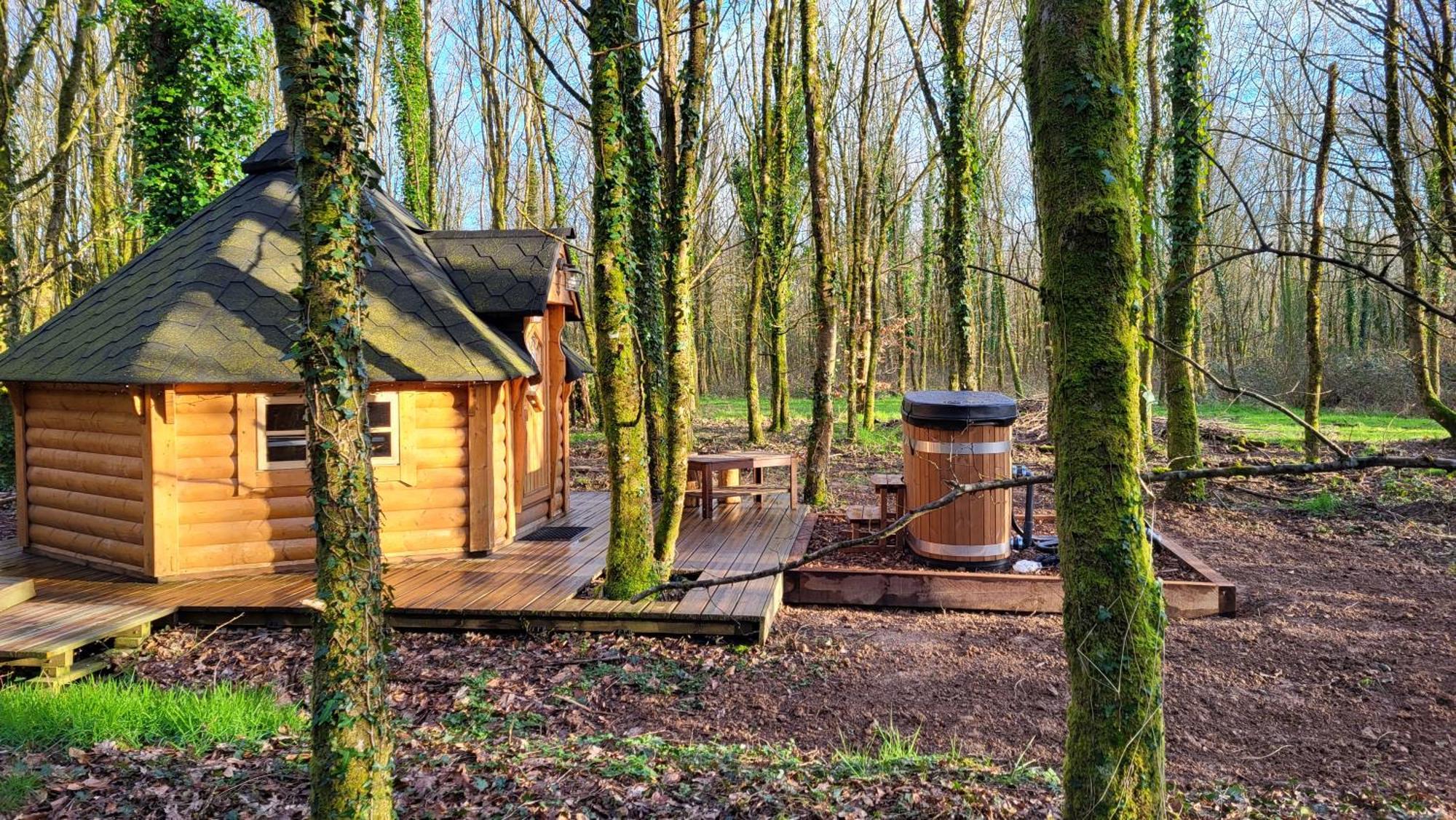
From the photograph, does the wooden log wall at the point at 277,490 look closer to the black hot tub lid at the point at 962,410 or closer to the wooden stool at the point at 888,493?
the wooden stool at the point at 888,493

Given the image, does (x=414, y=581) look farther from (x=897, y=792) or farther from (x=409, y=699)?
(x=897, y=792)

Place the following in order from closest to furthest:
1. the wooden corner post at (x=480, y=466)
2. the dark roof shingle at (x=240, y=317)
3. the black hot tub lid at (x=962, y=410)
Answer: the black hot tub lid at (x=962, y=410) < the dark roof shingle at (x=240, y=317) < the wooden corner post at (x=480, y=466)

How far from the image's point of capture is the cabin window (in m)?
7.68

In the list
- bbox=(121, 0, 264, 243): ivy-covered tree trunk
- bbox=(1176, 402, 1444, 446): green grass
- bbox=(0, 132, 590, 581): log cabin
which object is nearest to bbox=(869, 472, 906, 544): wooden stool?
bbox=(0, 132, 590, 581): log cabin

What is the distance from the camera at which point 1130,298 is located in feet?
7.06

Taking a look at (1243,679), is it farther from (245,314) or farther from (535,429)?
(245,314)

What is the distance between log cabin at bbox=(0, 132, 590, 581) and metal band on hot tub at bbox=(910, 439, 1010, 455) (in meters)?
4.32

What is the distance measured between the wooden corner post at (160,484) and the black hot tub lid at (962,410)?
268 inches

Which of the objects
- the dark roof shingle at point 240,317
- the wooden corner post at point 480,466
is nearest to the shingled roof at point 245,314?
the dark roof shingle at point 240,317

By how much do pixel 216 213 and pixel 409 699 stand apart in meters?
6.76

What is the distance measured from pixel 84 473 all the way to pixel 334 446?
7.06 meters

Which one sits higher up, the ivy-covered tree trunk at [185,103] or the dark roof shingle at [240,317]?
the ivy-covered tree trunk at [185,103]

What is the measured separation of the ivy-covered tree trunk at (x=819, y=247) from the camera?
9.88 metres

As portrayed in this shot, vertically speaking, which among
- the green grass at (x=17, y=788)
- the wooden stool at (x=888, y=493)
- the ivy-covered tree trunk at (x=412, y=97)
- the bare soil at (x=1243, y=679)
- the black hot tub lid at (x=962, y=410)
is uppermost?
the ivy-covered tree trunk at (x=412, y=97)
